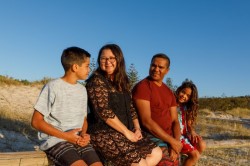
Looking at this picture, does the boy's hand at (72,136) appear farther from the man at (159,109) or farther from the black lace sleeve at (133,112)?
the man at (159,109)

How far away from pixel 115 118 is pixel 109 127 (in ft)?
0.44

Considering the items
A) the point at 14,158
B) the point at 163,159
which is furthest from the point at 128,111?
the point at 14,158

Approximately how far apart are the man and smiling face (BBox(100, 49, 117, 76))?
65 cm

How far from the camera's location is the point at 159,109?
5121 mm

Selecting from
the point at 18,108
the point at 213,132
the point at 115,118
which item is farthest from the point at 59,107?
the point at 213,132

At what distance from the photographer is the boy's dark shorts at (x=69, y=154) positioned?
3680 mm

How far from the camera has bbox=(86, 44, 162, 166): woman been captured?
4.21 meters

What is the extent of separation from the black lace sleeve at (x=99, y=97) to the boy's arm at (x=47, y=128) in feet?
1.76

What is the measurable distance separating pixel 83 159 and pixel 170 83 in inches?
605

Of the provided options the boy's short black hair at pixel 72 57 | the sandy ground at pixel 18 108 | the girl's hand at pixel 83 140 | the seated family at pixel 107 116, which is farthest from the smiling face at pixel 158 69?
the sandy ground at pixel 18 108

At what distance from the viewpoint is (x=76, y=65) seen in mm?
4000

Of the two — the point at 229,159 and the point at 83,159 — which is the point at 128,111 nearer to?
the point at 83,159

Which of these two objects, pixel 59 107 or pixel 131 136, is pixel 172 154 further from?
pixel 59 107

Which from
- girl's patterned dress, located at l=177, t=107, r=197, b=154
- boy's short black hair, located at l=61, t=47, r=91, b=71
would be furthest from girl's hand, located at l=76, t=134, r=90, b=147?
girl's patterned dress, located at l=177, t=107, r=197, b=154
